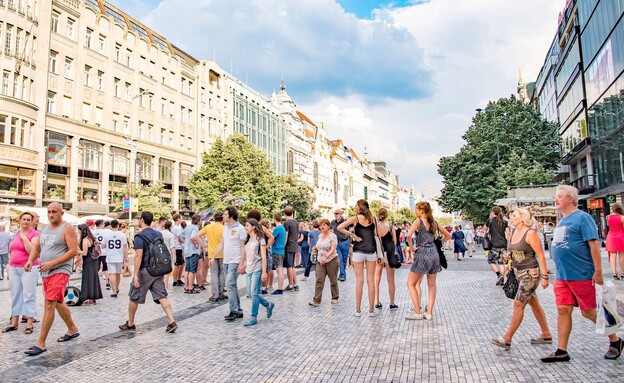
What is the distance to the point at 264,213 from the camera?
42.2 m

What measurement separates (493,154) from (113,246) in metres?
35.7

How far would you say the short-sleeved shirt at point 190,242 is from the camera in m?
11.3

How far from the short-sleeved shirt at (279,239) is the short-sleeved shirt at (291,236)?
1.92ft

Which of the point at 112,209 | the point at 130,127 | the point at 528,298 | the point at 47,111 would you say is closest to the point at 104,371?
the point at 528,298

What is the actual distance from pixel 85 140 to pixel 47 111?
3863mm

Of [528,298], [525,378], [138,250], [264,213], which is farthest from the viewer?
[264,213]

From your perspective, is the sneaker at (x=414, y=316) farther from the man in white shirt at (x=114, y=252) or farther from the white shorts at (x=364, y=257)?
the man in white shirt at (x=114, y=252)

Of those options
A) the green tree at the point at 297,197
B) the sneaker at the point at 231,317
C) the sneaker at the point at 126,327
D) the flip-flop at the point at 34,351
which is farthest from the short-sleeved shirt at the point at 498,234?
the green tree at the point at 297,197

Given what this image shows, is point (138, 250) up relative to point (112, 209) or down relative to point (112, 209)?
down

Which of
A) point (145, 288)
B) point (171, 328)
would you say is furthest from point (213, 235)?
point (171, 328)

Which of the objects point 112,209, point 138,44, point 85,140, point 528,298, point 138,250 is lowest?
point 528,298

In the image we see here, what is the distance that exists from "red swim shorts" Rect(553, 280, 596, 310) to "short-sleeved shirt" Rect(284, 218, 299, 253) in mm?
7559

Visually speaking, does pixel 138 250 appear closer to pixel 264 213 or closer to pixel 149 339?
pixel 149 339

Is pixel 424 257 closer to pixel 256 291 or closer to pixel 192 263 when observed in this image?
pixel 256 291
